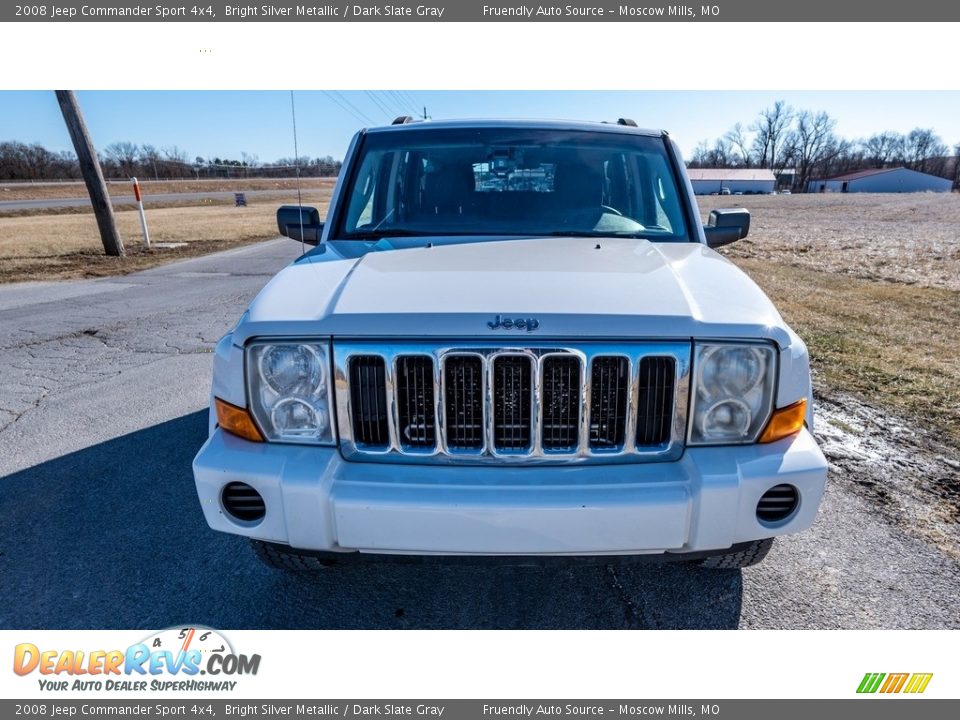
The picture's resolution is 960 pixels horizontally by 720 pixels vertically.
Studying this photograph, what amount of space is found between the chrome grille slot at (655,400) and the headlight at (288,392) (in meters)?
1.04

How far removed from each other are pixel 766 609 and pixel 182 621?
2264 millimetres

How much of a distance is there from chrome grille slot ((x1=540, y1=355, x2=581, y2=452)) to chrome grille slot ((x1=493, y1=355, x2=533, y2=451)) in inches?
2.3

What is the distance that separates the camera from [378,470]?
6.42ft

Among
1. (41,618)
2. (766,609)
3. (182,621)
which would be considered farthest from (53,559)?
(766,609)

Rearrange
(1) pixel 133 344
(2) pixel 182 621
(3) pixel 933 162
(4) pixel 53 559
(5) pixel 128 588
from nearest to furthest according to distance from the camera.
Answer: (2) pixel 182 621, (5) pixel 128 588, (4) pixel 53 559, (1) pixel 133 344, (3) pixel 933 162

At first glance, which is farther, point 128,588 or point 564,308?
point 128,588

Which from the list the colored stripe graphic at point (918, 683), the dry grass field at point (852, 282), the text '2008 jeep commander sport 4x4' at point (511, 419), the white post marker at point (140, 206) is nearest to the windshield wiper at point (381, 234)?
the text '2008 jeep commander sport 4x4' at point (511, 419)

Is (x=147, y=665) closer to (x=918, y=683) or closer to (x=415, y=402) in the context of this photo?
(x=415, y=402)

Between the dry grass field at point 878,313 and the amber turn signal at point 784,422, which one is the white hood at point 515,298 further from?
the dry grass field at point 878,313

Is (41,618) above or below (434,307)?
below

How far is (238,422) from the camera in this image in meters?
2.08

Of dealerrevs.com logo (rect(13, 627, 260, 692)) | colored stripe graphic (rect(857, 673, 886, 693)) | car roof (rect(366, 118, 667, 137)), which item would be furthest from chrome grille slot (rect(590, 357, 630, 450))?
car roof (rect(366, 118, 667, 137))

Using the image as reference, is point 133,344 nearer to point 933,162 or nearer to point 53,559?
point 53,559

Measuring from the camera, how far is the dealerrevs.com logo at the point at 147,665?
2.06 m
